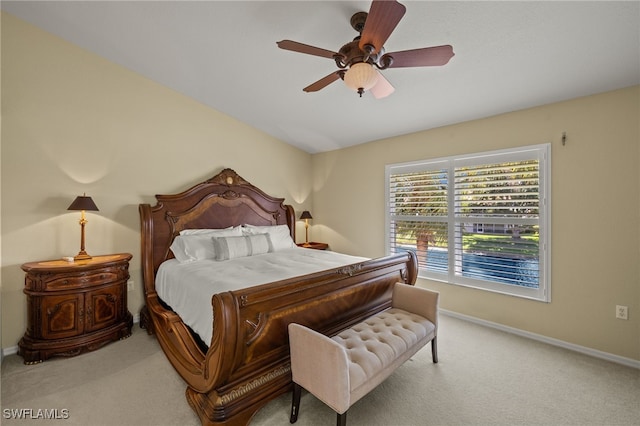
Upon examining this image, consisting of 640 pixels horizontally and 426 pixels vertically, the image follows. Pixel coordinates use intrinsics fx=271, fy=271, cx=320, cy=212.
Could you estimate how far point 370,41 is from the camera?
1.63 meters

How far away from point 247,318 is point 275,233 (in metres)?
2.37

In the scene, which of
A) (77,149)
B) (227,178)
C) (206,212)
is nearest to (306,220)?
(227,178)

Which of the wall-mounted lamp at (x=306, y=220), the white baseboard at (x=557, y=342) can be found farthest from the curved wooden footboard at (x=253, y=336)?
the wall-mounted lamp at (x=306, y=220)

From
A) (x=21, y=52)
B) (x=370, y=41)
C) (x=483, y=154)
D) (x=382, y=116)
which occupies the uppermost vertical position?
(x=21, y=52)

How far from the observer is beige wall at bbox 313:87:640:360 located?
8.01ft

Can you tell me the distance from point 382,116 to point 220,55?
201 centimetres

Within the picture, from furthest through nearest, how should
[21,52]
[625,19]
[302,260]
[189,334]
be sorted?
[302,260] < [21,52] < [189,334] < [625,19]

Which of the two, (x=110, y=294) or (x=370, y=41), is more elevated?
(x=370, y=41)

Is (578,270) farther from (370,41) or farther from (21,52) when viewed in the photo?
(21,52)

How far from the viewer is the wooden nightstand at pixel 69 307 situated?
242 centimetres

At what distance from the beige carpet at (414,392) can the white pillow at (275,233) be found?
1754mm

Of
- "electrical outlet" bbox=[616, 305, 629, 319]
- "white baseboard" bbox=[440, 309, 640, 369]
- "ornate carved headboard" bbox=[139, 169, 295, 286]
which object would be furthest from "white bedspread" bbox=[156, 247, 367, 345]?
"electrical outlet" bbox=[616, 305, 629, 319]

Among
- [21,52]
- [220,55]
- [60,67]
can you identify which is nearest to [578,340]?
[220,55]

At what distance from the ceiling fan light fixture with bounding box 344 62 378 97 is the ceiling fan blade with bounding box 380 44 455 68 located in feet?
0.49
